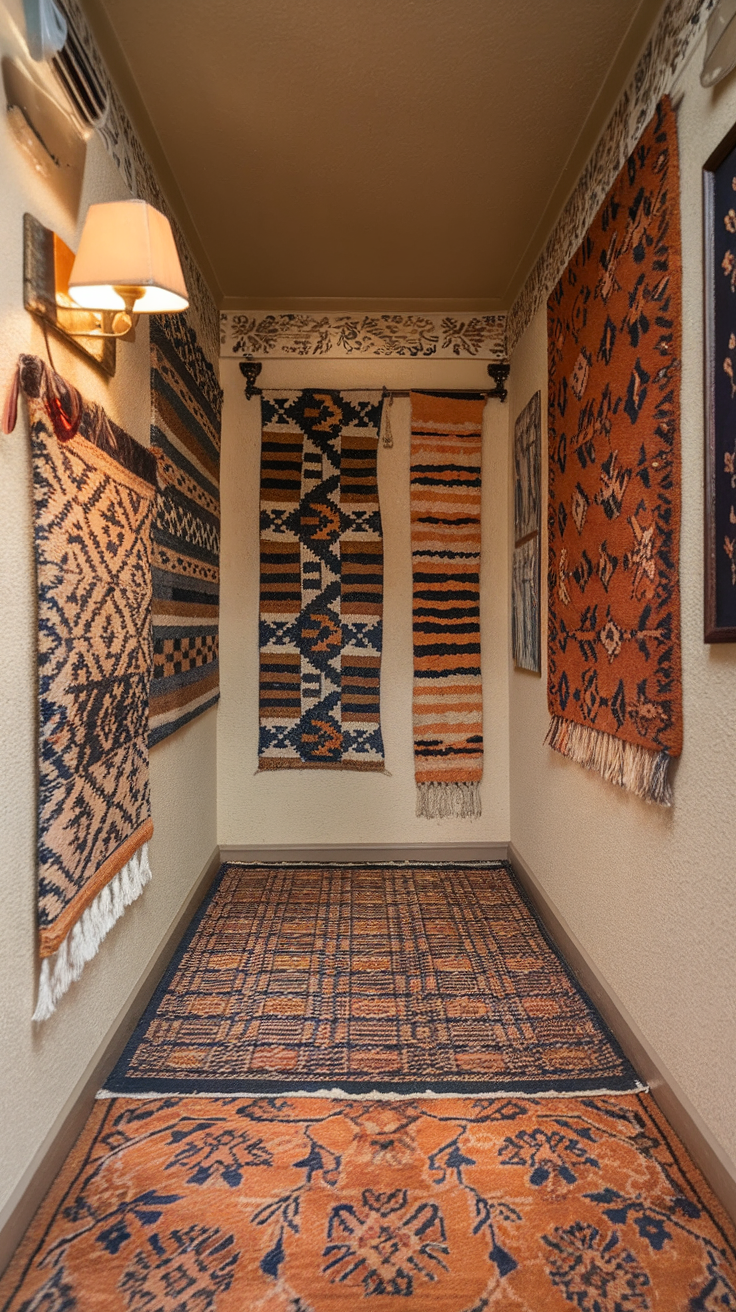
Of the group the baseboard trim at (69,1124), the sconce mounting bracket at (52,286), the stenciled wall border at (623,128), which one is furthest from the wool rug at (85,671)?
the stenciled wall border at (623,128)

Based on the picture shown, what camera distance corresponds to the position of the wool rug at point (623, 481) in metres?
1.57

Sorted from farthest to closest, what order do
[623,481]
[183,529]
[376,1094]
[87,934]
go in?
[183,529] → [623,481] → [376,1094] → [87,934]

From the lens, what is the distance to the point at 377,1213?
4.40ft

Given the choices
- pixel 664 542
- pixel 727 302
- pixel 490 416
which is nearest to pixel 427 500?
pixel 490 416

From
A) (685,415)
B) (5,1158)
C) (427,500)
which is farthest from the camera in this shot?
(427,500)

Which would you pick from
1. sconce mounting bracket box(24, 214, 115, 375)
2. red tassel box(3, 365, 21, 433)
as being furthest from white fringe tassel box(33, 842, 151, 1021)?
sconce mounting bracket box(24, 214, 115, 375)

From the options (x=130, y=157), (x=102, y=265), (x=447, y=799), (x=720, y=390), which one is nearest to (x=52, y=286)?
(x=102, y=265)

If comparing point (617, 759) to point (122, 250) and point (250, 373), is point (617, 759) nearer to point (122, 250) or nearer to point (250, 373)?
point (122, 250)

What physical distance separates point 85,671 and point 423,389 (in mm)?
2348

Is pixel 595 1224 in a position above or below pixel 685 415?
below

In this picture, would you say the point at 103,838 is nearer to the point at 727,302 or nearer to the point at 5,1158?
the point at 5,1158

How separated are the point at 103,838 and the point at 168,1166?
691 mm

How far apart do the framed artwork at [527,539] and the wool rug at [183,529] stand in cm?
133

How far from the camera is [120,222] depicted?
1390 mm
